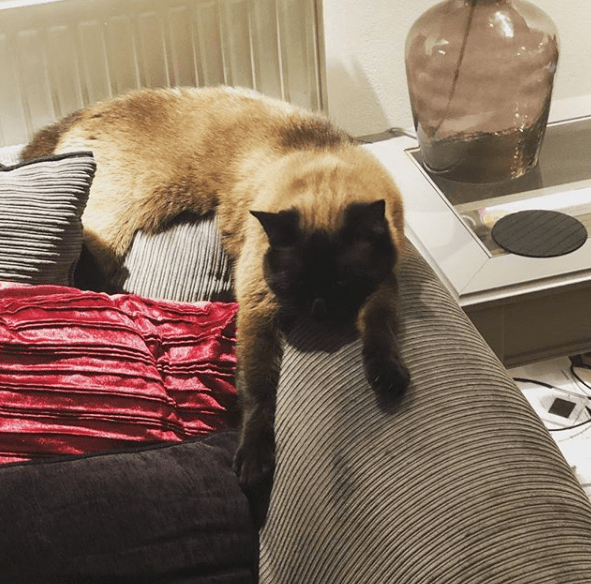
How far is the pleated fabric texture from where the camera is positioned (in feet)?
2.79

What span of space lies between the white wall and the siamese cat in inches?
14.8

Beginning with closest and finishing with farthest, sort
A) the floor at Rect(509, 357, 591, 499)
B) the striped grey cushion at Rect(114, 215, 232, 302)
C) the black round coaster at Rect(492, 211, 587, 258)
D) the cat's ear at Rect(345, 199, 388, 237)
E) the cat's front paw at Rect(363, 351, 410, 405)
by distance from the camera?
1. the cat's front paw at Rect(363, 351, 410, 405)
2. the cat's ear at Rect(345, 199, 388, 237)
3. the striped grey cushion at Rect(114, 215, 232, 302)
4. the black round coaster at Rect(492, 211, 587, 258)
5. the floor at Rect(509, 357, 591, 499)

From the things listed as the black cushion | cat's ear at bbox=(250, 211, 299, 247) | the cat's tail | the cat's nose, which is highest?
cat's ear at bbox=(250, 211, 299, 247)

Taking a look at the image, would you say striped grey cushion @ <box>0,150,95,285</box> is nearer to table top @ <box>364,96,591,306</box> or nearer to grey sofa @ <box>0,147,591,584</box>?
grey sofa @ <box>0,147,591,584</box>

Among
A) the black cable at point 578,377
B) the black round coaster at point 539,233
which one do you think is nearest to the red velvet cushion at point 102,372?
the black round coaster at point 539,233

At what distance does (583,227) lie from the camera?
5.17ft

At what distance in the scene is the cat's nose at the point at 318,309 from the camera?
1.15 m

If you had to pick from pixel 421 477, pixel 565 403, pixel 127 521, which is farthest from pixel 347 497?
pixel 565 403

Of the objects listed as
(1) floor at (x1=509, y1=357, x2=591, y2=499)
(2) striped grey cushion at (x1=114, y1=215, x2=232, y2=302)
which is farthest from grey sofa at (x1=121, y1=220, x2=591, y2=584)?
(1) floor at (x1=509, y1=357, x2=591, y2=499)

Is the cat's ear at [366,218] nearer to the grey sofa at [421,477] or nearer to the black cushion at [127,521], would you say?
the grey sofa at [421,477]

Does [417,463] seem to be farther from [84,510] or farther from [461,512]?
[84,510]

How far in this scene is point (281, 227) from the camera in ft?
3.92

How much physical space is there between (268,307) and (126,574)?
456 mm

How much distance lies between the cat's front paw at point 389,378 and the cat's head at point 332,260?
0.15m
